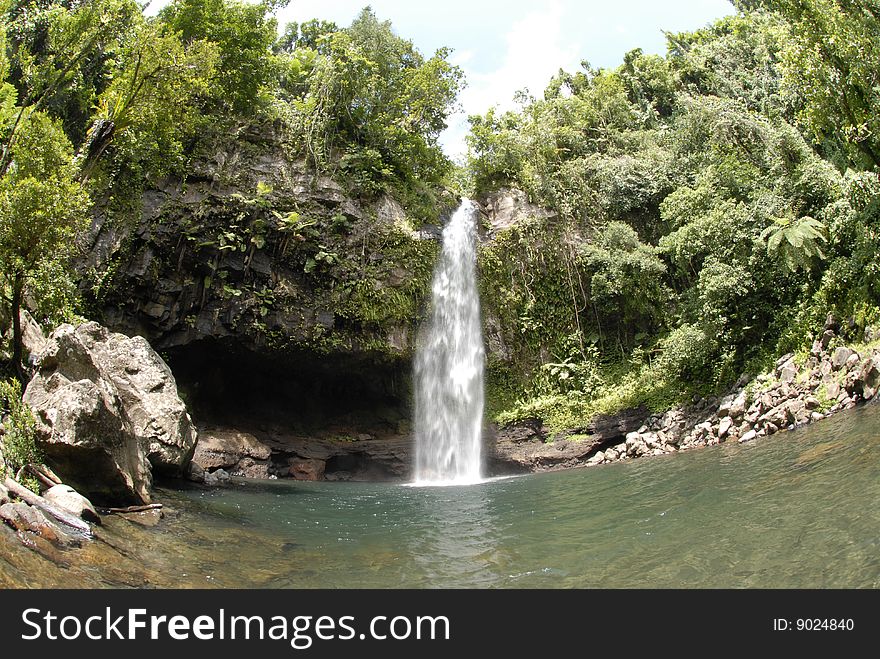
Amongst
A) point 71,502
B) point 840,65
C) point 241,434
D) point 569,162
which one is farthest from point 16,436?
point 569,162

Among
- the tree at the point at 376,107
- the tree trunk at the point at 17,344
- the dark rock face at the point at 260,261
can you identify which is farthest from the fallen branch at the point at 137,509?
the tree at the point at 376,107

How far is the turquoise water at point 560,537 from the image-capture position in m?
5.02

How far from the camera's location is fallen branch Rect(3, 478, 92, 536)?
6434mm

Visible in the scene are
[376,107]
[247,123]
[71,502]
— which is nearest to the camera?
[71,502]

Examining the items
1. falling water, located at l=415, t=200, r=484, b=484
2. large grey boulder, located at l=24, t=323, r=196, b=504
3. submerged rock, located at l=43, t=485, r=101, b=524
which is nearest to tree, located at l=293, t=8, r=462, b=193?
falling water, located at l=415, t=200, r=484, b=484

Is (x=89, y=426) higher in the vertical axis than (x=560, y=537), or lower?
higher

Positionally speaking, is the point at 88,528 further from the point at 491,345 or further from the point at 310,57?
the point at 310,57

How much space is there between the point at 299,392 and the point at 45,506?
15879mm

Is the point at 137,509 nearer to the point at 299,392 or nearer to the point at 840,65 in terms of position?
the point at 299,392

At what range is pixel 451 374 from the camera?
71.3 ft

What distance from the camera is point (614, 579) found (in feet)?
17.0

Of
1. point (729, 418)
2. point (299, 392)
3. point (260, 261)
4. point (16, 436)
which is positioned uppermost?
point (260, 261)

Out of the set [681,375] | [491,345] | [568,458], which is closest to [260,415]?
[491,345]

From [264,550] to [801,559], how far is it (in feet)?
19.2
